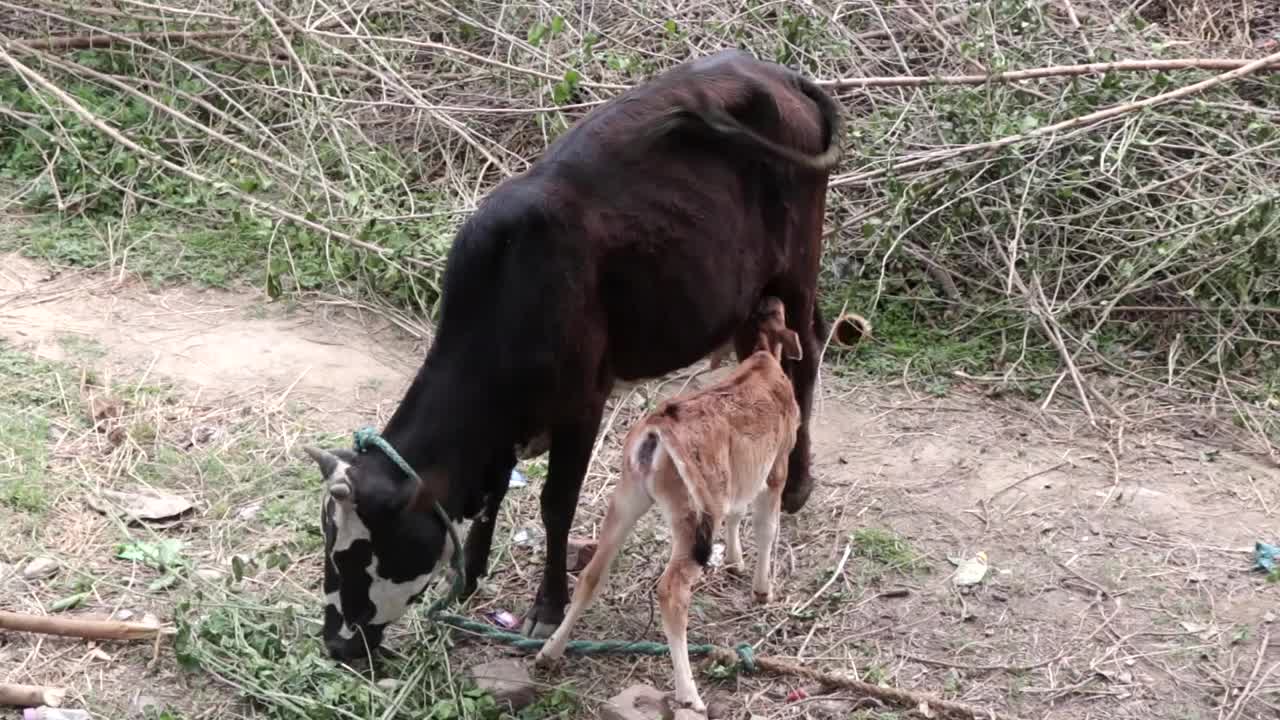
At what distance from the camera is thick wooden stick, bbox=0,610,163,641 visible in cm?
442

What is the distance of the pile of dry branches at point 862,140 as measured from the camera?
646cm

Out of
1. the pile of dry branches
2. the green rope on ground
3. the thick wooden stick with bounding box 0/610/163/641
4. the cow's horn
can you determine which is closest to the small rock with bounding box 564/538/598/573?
the green rope on ground

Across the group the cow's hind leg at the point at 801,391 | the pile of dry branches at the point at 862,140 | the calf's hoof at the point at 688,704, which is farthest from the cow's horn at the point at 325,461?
the pile of dry branches at the point at 862,140

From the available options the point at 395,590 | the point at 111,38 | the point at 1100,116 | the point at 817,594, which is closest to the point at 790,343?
the point at 817,594

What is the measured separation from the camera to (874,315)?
22.3 feet

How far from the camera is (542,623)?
4.68 metres

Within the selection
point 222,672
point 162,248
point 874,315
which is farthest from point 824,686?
point 162,248

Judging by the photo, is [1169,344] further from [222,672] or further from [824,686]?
[222,672]

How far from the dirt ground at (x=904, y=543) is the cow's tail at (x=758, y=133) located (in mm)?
1360

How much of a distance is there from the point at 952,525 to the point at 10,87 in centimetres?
605

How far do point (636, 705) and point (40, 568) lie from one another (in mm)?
2202

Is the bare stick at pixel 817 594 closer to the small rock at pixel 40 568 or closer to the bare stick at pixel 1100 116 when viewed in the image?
the bare stick at pixel 1100 116

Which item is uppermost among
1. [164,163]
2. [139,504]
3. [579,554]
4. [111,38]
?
[111,38]

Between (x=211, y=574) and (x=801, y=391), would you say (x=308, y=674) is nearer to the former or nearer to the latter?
(x=211, y=574)
